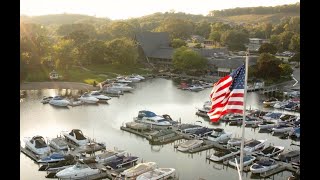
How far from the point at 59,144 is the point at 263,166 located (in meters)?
8.64

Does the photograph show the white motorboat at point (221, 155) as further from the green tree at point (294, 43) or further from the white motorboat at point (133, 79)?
the green tree at point (294, 43)

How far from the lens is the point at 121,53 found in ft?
127

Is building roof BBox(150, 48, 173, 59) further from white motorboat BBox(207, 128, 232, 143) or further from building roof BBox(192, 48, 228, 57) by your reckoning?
white motorboat BBox(207, 128, 232, 143)

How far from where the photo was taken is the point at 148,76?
3688cm

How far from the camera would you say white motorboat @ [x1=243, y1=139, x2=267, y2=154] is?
1636cm

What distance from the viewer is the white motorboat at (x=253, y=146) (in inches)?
644

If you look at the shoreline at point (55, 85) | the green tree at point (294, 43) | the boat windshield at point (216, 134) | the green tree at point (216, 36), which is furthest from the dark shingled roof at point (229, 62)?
the green tree at point (216, 36)

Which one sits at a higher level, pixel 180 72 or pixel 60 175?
pixel 180 72

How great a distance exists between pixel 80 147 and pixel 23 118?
23.1ft

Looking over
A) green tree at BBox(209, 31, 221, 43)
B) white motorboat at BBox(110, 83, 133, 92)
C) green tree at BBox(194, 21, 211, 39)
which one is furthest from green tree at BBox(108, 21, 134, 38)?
white motorboat at BBox(110, 83, 133, 92)

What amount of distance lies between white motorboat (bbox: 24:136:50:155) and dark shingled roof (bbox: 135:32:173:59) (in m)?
26.1

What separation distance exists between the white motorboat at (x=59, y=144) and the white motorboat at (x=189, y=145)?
497 centimetres
